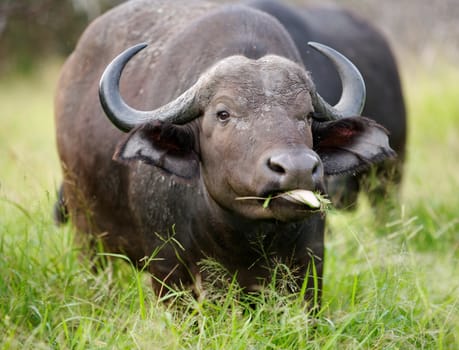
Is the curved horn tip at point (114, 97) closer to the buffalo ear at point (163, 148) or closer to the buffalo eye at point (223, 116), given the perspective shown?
the buffalo ear at point (163, 148)

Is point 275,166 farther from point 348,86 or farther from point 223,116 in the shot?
point 348,86

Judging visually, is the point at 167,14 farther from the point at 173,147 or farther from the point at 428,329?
the point at 428,329

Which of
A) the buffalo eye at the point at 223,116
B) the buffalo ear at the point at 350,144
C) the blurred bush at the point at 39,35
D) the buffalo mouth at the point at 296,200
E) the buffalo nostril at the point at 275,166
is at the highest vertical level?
the buffalo eye at the point at 223,116

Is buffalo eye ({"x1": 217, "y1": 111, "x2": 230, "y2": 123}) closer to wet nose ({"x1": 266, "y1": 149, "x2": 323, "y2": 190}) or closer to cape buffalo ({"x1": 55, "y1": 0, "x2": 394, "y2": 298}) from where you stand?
cape buffalo ({"x1": 55, "y1": 0, "x2": 394, "y2": 298})

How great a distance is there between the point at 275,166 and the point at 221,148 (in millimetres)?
485

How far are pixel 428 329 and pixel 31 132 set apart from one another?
404 inches

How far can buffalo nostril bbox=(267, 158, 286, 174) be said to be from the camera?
359cm

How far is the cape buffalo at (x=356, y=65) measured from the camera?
702 cm

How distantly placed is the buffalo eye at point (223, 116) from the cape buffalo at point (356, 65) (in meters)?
2.84

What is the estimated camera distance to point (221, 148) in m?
4.03

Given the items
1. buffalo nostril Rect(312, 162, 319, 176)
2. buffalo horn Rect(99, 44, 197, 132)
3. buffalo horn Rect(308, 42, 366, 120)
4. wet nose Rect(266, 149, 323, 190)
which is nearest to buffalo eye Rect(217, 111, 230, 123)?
buffalo horn Rect(99, 44, 197, 132)

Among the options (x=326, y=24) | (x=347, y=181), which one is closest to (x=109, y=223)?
(x=347, y=181)

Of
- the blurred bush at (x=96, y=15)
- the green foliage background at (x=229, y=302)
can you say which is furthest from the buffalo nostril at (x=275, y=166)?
the blurred bush at (x=96, y=15)

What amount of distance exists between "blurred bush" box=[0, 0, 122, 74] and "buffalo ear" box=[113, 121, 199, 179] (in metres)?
15.8
